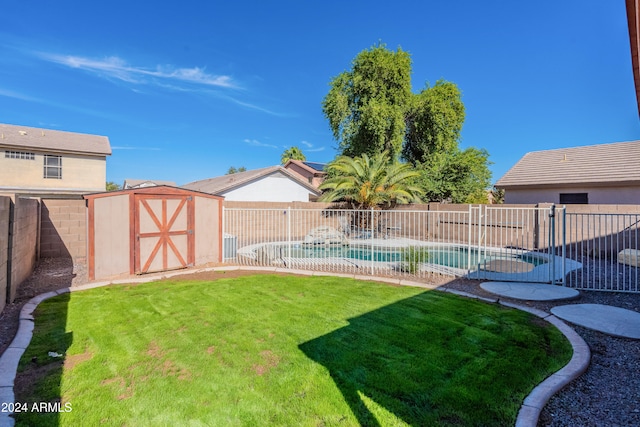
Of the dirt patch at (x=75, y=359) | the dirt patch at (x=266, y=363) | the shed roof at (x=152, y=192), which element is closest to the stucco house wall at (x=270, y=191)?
the shed roof at (x=152, y=192)

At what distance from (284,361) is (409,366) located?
1.46 metres

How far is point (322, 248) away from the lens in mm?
12555

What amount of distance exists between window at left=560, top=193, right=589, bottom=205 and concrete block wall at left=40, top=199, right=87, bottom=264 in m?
22.8

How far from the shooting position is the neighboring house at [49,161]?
59.6 ft

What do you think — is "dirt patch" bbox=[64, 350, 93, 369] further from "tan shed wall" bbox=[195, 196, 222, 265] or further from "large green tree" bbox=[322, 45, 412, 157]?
"large green tree" bbox=[322, 45, 412, 157]

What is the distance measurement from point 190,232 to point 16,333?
16.5 feet

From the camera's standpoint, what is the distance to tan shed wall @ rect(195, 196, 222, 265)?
9561 mm

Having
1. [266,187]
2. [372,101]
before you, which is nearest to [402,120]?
[372,101]

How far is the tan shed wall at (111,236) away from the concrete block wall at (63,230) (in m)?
2.61

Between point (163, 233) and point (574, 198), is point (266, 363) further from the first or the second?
point (574, 198)

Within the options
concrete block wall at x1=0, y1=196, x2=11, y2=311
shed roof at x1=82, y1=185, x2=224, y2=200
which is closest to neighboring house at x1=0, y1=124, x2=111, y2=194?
shed roof at x1=82, y1=185, x2=224, y2=200

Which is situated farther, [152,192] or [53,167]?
[53,167]

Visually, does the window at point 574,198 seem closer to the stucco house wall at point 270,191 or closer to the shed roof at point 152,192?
the stucco house wall at point 270,191

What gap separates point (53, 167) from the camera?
19.4 m
